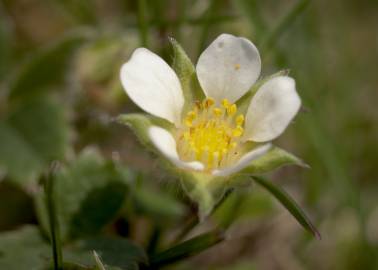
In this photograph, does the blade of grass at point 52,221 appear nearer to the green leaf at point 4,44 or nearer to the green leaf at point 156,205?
the green leaf at point 156,205

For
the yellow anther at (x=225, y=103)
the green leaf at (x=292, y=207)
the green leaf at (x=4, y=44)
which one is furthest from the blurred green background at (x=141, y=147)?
the green leaf at (x=292, y=207)

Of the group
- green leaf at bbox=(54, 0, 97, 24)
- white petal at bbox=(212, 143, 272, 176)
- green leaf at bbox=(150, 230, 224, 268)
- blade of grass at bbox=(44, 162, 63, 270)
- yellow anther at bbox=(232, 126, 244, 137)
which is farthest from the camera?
green leaf at bbox=(54, 0, 97, 24)

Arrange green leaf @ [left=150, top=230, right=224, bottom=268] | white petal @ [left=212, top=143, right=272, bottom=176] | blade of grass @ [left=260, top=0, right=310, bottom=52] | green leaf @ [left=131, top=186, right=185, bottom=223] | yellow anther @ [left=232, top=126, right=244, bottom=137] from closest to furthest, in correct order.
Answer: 1. white petal @ [left=212, top=143, right=272, bottom=176]
2. green leaf @ [left=150, top=230, right=224, bottom=268]
3. yellow anther @ [left=232, top=126, right=244, bottom=137]
4. green leaf @ [left=131, top=186, right=185, bottom=223]
5. blade of grass @ [left=260, top=0, right=310, bottom=52]

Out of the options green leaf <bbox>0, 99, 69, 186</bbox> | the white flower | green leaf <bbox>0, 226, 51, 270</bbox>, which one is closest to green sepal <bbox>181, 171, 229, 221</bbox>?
the white flower

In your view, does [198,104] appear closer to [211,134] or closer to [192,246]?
[211,134]

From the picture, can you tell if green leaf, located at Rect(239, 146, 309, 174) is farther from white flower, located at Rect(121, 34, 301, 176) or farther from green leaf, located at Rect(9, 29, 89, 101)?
green leaf, located at Rect(9, 29, 89, 101)

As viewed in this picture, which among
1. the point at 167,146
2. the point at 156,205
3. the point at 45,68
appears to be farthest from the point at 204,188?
the point at 45,68
